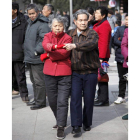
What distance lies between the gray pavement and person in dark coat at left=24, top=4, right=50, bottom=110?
311mm

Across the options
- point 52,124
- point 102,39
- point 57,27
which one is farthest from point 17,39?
point 57,27

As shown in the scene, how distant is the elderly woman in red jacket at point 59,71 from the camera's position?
14.0 ft

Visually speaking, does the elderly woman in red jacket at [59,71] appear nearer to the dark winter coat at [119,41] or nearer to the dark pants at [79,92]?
the dark pants at [79,92]

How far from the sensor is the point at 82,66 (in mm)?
4398

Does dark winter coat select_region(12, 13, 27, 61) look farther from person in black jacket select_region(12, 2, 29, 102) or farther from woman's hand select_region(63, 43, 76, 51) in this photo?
woman's hand select_region(63, 43, 76, 51)

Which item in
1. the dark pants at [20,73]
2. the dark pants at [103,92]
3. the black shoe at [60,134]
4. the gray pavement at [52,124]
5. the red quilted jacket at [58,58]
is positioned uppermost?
the red quilted jacket at [58,58]

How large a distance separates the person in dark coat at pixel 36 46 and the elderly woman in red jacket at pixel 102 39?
36.9 inches

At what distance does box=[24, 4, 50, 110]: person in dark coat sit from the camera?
5.73 meters

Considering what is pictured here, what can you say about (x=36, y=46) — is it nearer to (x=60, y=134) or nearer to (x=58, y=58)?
(x=58, y=58)

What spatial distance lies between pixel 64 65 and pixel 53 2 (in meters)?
9.82

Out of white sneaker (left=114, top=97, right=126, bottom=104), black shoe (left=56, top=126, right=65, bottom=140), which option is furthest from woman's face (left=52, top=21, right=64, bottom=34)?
white sneaker (left=114, top=97, right=126, bottom=104)

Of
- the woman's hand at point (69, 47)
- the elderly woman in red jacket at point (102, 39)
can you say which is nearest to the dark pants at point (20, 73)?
the elderly woman in red jacket at point (102, 39)

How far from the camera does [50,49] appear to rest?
162 inches
